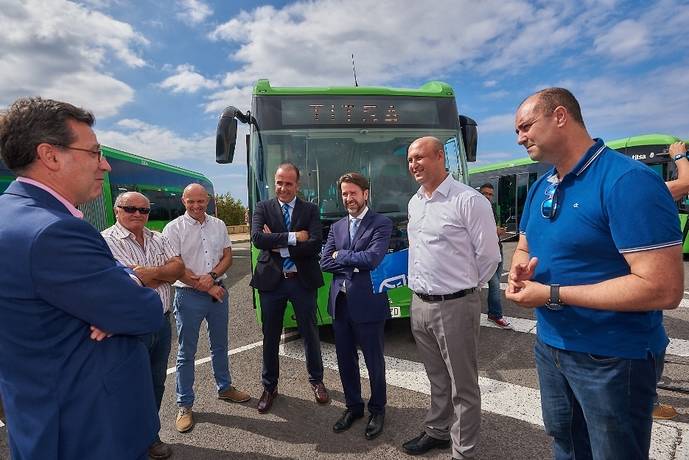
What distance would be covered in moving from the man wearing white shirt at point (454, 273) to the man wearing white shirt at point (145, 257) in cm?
187

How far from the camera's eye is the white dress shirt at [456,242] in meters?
2.82

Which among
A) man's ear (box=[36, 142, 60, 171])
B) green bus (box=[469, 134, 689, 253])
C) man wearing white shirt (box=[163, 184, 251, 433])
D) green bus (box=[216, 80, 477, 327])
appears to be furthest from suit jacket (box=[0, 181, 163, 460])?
green bus (box=[469, 134, 689, 253])

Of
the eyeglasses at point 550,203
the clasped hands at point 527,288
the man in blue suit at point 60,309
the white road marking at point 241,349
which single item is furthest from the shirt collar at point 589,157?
the white road marking at point 241,349

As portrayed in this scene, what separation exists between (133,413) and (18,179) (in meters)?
1.00

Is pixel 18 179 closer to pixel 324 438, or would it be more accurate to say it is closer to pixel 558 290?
pixel 558 290

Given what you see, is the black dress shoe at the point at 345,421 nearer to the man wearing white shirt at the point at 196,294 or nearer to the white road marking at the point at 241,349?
the man wearing white shirt at the point at 196,294

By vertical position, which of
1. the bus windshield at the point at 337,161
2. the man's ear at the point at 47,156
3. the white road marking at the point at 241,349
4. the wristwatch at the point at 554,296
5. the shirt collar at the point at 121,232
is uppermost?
the bus windshield at the point at 337,161

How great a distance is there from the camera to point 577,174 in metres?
1.81

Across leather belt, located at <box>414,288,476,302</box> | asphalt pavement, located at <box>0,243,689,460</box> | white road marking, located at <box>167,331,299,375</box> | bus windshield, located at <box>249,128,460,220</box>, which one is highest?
bus windshield, located at <box>249,128,460,220</box>

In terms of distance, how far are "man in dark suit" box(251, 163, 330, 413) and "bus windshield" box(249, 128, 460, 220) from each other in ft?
3.97

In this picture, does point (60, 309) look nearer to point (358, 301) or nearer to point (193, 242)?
point (358, 301)

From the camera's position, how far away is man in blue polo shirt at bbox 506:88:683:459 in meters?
1.55

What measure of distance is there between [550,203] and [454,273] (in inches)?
41.7

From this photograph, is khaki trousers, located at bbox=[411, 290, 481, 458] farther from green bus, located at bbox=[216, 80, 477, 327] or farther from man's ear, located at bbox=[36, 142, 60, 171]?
man's ear, located at bbox=[36, 142, 60, 171]
